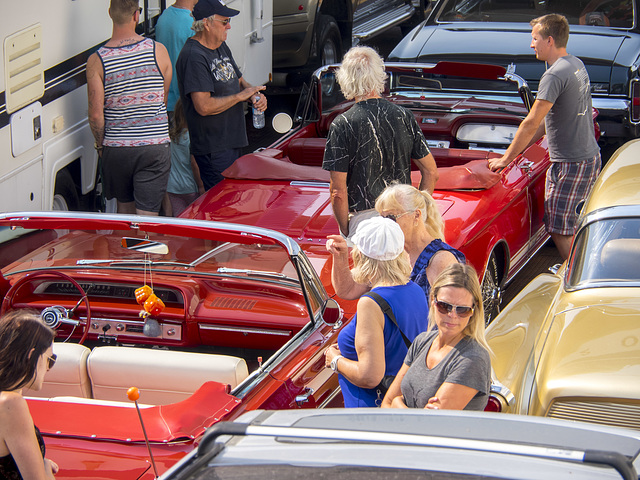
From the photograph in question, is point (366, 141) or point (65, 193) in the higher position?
point (366, 141)

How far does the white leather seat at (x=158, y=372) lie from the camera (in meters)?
3.08

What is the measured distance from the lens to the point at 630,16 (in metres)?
7.91

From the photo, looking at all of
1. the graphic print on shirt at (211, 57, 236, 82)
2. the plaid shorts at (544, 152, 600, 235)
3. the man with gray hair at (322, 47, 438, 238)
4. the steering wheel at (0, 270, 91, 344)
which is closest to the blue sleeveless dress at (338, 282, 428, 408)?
the steering wheel at (0, 270, 91, 344)

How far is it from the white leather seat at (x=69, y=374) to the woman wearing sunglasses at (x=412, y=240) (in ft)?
3.55

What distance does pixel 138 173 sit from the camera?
18.6ft

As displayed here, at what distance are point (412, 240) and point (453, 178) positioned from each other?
182 cm

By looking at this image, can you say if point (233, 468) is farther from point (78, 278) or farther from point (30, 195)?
point (30, 195)

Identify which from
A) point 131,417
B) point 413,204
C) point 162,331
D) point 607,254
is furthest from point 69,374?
point 607,254

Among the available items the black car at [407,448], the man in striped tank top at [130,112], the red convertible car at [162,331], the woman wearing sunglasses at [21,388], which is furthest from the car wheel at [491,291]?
the woman wearing sunglasses at [21,388]

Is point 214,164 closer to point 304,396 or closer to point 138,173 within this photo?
point 138,173

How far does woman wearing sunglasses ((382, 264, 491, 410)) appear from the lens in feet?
8.86

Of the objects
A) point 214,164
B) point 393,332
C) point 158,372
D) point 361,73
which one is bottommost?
point 214,164

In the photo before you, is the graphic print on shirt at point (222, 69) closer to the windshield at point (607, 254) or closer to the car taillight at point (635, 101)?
the windshield at point (607, 254)

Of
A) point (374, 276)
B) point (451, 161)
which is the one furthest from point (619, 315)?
point (451, 161)
